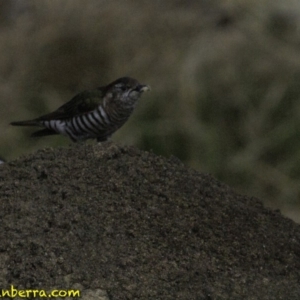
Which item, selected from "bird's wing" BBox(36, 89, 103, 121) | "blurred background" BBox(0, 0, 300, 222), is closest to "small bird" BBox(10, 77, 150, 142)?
"bird's wing" BBox(36, 89, 103, 121)

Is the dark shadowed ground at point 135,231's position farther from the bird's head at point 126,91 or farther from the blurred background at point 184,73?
the blurred background at point 184,73

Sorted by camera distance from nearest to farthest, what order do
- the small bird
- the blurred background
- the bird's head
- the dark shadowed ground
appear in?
1. the dark shadowed ground
2. the small bird
3. the bird's head
4. the blurred background

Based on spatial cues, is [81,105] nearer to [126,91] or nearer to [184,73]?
[126,91]

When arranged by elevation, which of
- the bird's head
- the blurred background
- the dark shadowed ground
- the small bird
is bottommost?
the dark shadowed ground

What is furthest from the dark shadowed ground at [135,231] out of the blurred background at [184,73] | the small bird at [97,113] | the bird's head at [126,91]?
the blurred background at [184,73]

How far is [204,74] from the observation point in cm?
1121

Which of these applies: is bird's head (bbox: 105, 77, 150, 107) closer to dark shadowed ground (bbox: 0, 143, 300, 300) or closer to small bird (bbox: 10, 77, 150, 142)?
small bird (bbox: 10, 77, 150, 142)

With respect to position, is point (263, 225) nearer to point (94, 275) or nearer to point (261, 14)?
point (94, 275)

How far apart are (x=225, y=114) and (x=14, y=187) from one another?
5.48m

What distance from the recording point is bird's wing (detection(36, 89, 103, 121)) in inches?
333

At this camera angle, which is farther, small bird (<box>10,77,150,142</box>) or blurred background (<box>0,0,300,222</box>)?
blurred background (<box>0,0,300,222</box>)

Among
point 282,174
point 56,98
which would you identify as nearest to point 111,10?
point 56,98

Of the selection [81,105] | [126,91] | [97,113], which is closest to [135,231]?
[97,113]

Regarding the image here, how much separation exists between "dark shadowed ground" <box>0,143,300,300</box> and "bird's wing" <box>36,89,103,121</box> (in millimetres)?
2570
